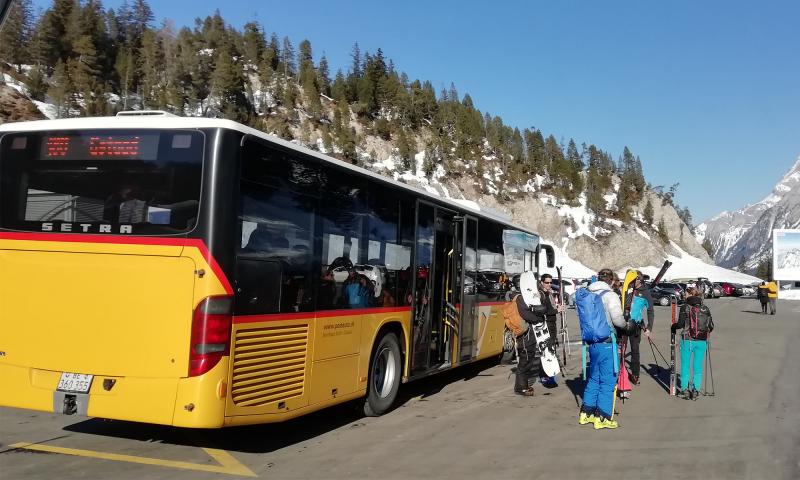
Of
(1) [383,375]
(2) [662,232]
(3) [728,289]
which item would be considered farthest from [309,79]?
(1) [383,375]

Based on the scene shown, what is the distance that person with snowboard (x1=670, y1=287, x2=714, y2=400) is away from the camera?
9633 mm

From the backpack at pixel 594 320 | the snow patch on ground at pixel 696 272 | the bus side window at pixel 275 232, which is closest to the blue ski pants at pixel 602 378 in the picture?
the backpack at pixel 594 320

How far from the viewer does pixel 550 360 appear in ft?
34.4

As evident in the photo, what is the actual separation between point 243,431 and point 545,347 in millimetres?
5142

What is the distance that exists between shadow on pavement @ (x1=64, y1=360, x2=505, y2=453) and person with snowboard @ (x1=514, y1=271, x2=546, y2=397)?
3074 mm

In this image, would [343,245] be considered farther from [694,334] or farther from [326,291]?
[694,334]

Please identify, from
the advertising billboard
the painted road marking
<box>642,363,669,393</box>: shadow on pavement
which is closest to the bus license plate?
the painted road marking

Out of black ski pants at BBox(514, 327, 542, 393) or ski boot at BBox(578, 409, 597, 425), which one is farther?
black ski pants at BBox(514, 327, 542, 393)

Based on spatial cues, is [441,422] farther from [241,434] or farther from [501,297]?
[501,297]

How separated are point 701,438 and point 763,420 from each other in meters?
1.63

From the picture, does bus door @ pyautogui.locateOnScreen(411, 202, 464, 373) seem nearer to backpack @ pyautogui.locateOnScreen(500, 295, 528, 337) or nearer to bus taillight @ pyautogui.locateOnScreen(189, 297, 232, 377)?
backpack @ pyautogui.locateOnScreen(500, 295, 528, 337)

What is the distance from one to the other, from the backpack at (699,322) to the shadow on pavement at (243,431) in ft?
17.1

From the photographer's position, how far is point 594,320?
7.67m

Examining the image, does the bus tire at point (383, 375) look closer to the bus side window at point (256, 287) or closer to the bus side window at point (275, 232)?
the bus side window at point (275, 232)
